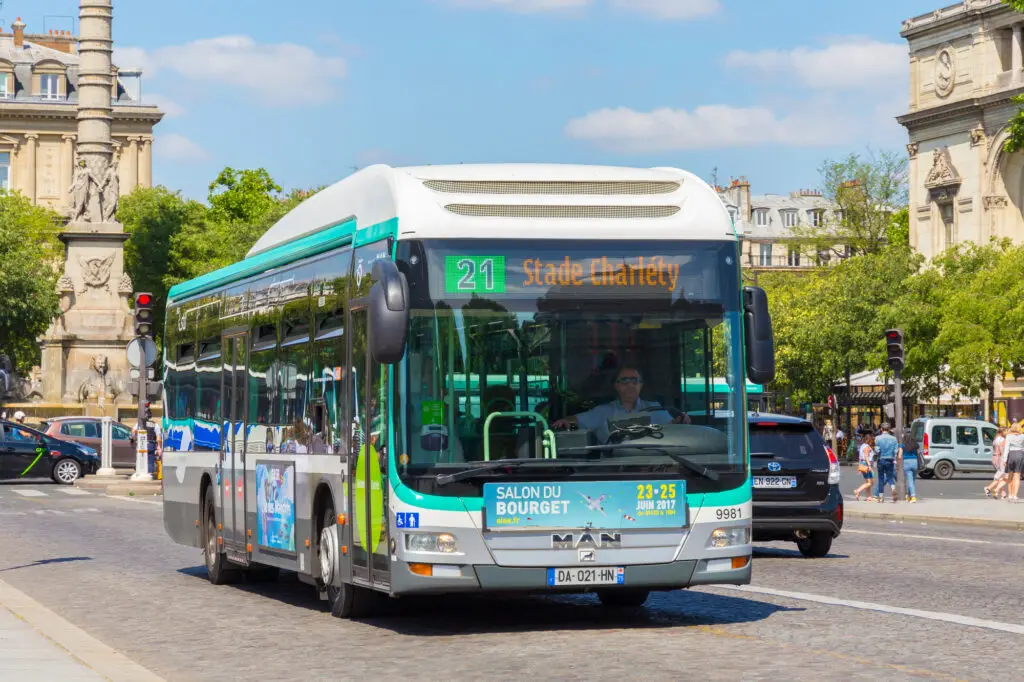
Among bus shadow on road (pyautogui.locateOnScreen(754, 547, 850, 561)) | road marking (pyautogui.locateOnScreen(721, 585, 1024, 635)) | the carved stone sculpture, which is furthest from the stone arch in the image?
road marking (pyautogui.locateOnScreen(721, 585, 1024, 635))

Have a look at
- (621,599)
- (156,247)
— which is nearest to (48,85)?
(156,247)

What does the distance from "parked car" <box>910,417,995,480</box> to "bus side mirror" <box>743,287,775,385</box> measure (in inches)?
1710

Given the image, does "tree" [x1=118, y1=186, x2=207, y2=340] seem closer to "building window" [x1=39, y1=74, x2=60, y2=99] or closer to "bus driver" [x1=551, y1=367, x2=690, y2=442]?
"building window" [x1=39, y1=74, x2=60, y2=99]

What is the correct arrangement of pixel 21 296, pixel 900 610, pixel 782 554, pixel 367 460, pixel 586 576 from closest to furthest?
pixel 586 576 < pixel 367 460 < pixel 900 610 < pixel 782 554 < pixel 21 296

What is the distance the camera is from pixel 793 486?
20500 mm

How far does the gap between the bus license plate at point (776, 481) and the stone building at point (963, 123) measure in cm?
5965

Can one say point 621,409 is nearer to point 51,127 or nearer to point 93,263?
point 93,263

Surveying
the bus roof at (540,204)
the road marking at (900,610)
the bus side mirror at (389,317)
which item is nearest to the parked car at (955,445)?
the road marking at (900,610)

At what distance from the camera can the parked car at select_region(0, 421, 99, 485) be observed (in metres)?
44.6

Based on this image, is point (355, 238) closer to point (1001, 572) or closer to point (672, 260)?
point (672, 260)

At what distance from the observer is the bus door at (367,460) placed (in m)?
12.2

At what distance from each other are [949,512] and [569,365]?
2104 cm

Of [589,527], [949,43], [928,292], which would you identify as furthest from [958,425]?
[589,527]

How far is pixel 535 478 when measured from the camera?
39.2ft
